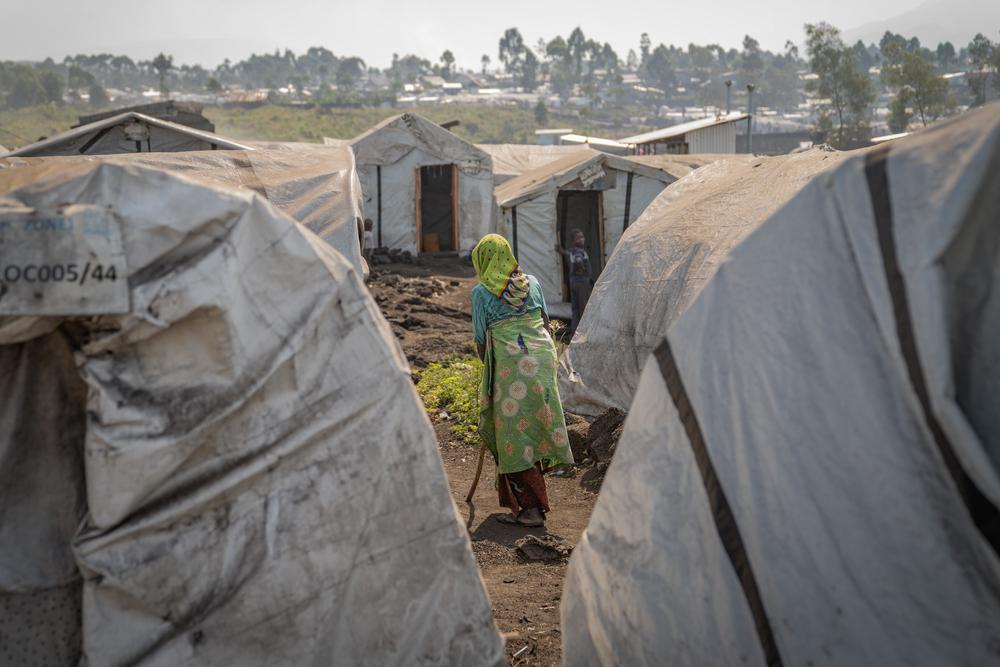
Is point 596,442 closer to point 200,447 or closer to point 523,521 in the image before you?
point 523,521

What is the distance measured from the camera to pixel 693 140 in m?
28.2

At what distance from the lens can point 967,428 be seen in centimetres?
191

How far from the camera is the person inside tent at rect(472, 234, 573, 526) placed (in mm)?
5156

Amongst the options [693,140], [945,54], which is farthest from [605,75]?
[693,140]

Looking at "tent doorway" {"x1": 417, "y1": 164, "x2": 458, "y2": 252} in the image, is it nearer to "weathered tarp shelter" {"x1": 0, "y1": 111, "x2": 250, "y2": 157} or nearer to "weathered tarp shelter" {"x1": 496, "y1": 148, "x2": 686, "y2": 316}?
"weathered tarp shelter" {"x1": 496, "y1": 148, "x2": 686, "y2": 316}

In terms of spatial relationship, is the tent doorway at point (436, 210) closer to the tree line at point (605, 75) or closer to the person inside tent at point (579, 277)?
the person inside tent at point (579, 277)

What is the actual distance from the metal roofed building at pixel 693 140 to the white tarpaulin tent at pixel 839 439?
2431 cm

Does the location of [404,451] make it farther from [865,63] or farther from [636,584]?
[865,63]

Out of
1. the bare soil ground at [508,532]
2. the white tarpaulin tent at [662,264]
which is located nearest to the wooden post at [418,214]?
the bare soil ground at [508,532]

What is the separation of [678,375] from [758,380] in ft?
0.84

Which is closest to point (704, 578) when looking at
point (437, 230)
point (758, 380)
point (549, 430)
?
point (758, 380)

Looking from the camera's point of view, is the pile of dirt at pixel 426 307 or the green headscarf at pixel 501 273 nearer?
the green headscarf at pixel 501 273

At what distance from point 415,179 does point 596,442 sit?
1261 cm

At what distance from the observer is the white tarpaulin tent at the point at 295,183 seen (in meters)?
6.15
